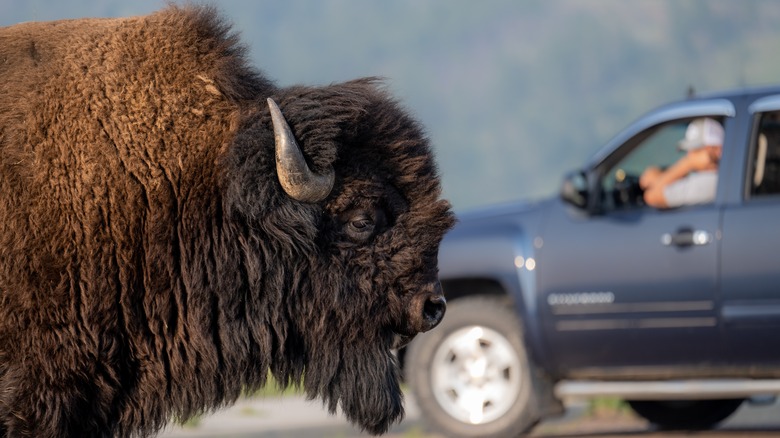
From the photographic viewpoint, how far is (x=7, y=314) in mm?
3783

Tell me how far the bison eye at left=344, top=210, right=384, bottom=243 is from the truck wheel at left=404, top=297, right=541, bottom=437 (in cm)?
443

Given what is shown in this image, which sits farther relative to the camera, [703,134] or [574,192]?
[574,192]

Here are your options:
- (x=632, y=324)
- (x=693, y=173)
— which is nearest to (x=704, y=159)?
(x=693, y=173)

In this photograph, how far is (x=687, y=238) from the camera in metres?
7.88

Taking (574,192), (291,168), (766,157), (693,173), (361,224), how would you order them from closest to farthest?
(291,168)
(361,224)
(766,157)
(693,173)
(574,192)

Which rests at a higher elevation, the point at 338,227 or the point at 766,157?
the point at 338,227

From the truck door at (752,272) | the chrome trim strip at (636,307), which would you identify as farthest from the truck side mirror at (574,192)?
the truck door at (752,272)

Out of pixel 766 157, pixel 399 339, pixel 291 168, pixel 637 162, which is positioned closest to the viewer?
pixel 291 168

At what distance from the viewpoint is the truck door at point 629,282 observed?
788 cm

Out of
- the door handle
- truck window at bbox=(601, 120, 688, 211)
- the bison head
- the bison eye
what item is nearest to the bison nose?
the bison head

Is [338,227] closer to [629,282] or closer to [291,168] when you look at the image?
[291,168]

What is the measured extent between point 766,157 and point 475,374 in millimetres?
2538

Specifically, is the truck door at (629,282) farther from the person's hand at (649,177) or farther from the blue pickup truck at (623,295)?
the person's hand at (649,177)

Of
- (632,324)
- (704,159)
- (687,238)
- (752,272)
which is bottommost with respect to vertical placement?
(632,324)
